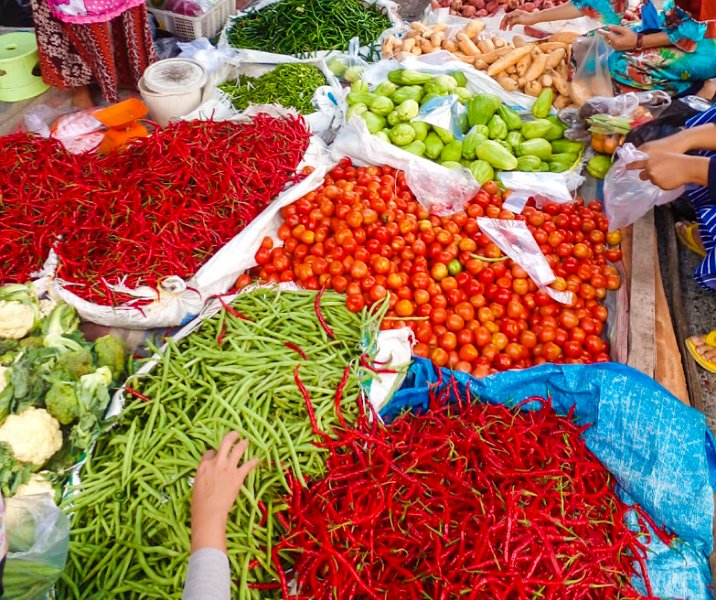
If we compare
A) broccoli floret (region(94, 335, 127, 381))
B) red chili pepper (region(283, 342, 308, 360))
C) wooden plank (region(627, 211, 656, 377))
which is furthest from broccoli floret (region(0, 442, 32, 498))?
wooden plank (region(627, 211, 656, 377))

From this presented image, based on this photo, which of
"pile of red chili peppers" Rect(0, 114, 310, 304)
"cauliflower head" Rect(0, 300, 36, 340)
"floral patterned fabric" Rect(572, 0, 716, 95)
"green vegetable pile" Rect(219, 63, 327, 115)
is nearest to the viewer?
"cauliflower head" Rect(0, 300, 36, 340)

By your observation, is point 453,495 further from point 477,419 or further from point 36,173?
point 36,173

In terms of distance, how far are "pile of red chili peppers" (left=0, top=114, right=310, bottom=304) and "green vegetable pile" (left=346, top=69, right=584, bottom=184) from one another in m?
0.92

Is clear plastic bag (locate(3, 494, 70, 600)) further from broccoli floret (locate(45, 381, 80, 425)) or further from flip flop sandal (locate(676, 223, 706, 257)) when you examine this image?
flip flop sandal (locate(676, 223, 706, 257))

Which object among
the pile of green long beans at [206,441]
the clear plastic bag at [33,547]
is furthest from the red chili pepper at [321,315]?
the clear plastic bag at [33,547]

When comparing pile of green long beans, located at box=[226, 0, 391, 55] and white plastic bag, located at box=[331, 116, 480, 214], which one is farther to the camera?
pile of green long beans, located at box=[226, 0, 391, 55]

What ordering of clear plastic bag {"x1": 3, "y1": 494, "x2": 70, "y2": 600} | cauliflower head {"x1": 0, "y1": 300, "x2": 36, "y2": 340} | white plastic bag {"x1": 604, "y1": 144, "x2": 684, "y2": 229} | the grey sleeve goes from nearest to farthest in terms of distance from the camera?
1. clear plastic bag {"x1": 3, "y1": 494, "x2": 70, "y2": 600}
2. the grey sleeve
3. cauliflower head {"x1": 0, "y1": 300, "x2": 36, "y2": 340}
4. white plastic bag {"x1": 604, "y1": 144, "x2": 684, "y2": 229}

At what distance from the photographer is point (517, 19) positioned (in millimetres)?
4719

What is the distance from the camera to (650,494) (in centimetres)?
209

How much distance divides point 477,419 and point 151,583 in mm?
1293

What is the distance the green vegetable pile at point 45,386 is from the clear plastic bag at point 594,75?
11.6 ft

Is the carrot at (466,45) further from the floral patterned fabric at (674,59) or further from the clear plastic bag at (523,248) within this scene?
the clear plastic bag at (523,248)

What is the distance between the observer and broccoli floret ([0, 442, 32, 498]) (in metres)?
1.85

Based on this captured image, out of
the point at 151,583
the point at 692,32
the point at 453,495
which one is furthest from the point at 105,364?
the point at 692,32
